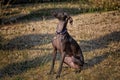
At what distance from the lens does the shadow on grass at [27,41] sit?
9.62 meters

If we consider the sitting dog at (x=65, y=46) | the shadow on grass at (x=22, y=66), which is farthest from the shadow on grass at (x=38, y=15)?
the sitting dog at (x=65, y=46)

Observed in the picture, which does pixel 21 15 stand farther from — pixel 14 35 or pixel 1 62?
pixel 1 62

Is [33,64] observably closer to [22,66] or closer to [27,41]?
[22,66]

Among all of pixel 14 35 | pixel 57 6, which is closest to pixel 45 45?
pixel 14 35

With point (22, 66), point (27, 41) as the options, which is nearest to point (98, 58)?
point (22, 66)

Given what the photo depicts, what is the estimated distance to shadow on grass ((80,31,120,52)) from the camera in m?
9.54

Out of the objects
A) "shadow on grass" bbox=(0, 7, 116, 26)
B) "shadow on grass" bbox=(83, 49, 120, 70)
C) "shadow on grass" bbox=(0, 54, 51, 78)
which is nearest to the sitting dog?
"shadow on grass" bbox=(83, 49, 120, 70)

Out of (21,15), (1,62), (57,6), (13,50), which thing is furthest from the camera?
(57,6)

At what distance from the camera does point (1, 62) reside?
28.4 ft

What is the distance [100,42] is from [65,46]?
8.89ft

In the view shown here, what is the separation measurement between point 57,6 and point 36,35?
12.1 feet

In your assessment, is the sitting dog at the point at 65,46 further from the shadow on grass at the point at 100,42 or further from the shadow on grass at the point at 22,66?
the shadow on grass at the point at 100,42

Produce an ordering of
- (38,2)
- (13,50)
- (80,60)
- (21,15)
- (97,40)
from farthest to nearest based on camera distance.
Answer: (38,2)
(21,15)
(97,40)
(13,50)
(80,60)

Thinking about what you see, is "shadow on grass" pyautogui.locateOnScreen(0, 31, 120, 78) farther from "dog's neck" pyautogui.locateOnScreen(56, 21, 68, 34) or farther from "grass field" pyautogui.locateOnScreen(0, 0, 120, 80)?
"dog's neck" pyautogui.locateOnScreen(56, 21, 68, 34)
